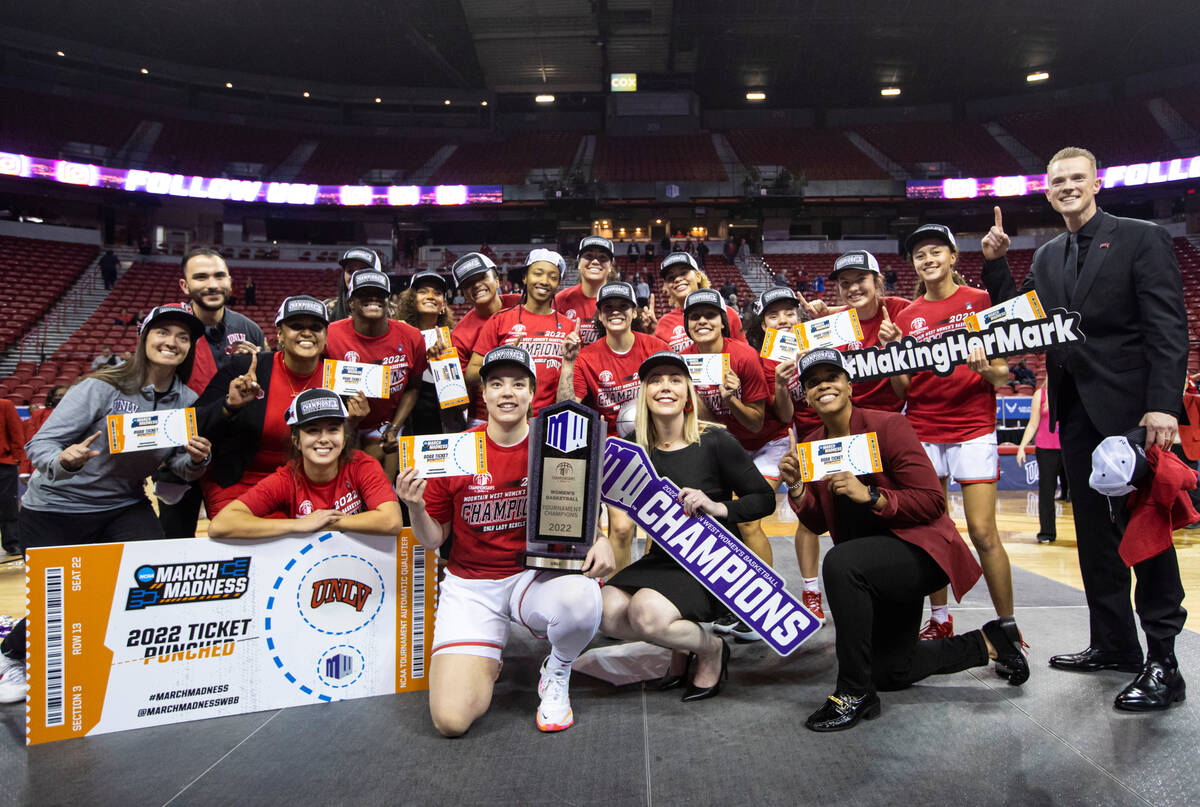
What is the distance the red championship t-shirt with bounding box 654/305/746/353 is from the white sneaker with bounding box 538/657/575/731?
2.04 metres

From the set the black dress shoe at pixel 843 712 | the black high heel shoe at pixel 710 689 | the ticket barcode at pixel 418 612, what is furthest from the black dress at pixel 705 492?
the ticket barcode at pixel 418 612

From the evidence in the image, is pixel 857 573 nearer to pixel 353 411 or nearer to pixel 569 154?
pixel 353 411

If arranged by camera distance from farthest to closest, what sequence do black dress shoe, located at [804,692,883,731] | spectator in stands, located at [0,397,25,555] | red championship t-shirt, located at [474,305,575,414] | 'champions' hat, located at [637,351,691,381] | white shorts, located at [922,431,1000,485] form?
spectator in stands, located at [0,397,25,555] → red championship t-shirt, located at [474,305,575,414] → white shorts, located at [922,431,1000,485] → 'champions' hat, located at [637,351,691,381] → black dress shoe, located at [804,692,883,731]

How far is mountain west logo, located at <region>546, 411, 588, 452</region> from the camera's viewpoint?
98.0 inches

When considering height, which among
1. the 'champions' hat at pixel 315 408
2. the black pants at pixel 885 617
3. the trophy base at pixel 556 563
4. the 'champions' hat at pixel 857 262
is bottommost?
the black pants at pixel 885 617

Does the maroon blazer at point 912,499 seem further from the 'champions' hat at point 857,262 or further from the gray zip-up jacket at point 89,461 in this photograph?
the gray zip-up jacket at point 89,461

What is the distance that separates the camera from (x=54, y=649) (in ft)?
7.86

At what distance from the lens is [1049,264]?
289 cm

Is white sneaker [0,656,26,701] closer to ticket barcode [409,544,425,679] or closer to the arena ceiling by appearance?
ticket barcode [409,544,425,679]

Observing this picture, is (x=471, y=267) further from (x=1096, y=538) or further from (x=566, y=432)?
(x=1096, y=538)

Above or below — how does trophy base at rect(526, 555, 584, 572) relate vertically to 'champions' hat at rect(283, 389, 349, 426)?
below

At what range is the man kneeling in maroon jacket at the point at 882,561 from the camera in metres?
2.39

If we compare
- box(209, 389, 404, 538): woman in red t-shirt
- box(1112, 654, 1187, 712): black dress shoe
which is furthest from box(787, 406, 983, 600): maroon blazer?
box(209, 389, 404, 538): woman in red t-shirt

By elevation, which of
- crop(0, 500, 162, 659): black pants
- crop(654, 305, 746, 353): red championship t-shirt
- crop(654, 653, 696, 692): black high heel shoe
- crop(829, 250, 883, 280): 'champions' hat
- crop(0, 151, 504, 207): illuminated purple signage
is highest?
crop(0, 151, 504, 207): illuminated purple signage
